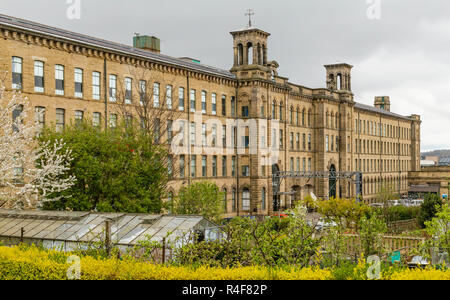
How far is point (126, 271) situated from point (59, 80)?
2619 centimetres

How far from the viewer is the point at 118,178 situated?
1134 inches

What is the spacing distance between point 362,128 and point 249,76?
34.6 metres

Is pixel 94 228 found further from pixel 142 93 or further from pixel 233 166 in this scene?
pixel 233 166

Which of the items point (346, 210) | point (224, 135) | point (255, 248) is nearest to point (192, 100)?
point (224, 135)

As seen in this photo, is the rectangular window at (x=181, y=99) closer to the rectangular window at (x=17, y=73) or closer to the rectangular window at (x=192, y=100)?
the rectangular window at (x=192, y=100)

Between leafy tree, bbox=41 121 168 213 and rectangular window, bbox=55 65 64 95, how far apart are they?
6815 mm

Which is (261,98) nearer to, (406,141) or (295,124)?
(295,124)

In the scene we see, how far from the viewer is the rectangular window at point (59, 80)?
36.6 m

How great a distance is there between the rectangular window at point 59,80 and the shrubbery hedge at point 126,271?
2291 centimetres

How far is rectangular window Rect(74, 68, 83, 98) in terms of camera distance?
124ft

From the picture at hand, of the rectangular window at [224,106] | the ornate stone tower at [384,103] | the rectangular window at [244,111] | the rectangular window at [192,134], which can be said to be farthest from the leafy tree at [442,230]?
the ornate stone tower at [384,103]

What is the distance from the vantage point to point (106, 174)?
1131 inches

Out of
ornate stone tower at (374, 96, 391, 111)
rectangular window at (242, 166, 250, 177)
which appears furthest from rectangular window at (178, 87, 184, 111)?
ornate stone tower at (374, 96, 391, 111)

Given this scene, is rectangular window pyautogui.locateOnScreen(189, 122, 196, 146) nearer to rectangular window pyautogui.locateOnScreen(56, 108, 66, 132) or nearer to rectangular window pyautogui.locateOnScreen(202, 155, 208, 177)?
rectangular window pyautogui.locateOnScreen(202, 155, 208, 177)
